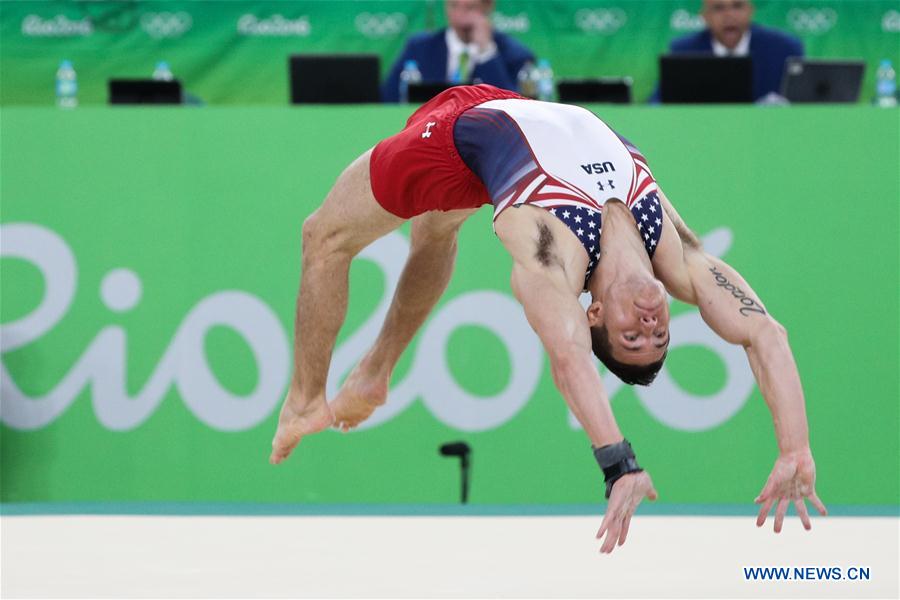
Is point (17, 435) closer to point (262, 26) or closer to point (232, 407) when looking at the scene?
point (232, 407)

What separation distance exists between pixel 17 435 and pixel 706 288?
4.30 meters

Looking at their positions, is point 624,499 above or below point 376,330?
above

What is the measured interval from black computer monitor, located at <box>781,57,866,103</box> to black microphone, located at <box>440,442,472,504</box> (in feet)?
9.44

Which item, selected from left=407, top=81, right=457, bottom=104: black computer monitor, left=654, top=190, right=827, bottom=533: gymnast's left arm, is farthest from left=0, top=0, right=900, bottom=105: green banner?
left=654, top=190, right=827, bottom=533: gymnast's left arm

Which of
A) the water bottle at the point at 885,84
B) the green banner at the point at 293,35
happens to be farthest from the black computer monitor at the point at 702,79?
the green banner at the point at 293,35

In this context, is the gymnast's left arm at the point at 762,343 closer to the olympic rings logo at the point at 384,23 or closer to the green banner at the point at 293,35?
the green banner at the point at 293,35

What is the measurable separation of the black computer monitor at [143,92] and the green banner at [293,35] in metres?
1.63

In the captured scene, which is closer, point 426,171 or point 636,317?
point 636,317

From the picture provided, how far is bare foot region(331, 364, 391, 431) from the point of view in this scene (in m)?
5.86

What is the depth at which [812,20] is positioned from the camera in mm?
9336

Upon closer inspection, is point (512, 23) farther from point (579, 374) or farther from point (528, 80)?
point (579, 374)

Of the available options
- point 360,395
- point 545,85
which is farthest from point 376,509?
point 545,85

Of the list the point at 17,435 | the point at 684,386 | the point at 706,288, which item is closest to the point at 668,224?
Answer: the point at 706,288

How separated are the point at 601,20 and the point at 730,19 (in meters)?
0.95
